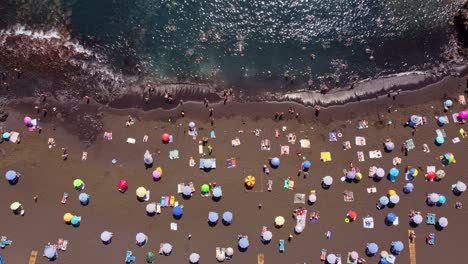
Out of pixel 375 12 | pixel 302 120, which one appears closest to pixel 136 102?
pixel 302 120

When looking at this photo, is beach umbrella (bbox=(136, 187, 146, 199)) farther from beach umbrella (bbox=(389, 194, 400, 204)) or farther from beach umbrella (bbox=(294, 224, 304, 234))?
beach umbrella (bbox=(389, 194, 400, 204))

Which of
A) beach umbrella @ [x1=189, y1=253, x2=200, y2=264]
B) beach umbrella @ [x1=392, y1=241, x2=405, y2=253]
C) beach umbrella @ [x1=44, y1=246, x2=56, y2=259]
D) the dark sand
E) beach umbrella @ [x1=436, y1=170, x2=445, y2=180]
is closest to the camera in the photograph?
beach umbrella @ [x1=44, y1=246, x2=56, y2=259]

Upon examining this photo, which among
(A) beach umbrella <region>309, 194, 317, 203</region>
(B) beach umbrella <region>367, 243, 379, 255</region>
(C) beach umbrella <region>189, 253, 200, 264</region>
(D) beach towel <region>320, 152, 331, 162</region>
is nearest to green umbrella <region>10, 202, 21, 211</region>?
(C) beach umbrella <region>189, 253, 200, 264</region>

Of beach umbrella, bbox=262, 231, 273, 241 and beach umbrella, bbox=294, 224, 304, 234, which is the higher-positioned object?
beach umbrella, bbox=294, 224, 304, 234

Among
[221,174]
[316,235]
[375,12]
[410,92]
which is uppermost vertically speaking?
[375,12]

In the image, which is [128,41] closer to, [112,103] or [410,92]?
[112,103]

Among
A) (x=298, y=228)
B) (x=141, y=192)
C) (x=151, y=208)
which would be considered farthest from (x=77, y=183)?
(x=298, y=228)

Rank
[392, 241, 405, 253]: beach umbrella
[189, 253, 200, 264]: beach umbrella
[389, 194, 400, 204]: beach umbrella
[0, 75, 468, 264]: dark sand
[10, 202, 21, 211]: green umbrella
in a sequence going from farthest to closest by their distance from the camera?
[389, 194, 400, 204]: beach umbrella
[0, 75, 468, 264]: dark sand
[10, 202, 21, 211]: green umbrella
[392, 241, 405, 253]: beach umbrella
[189, 253, 200, 264]: beach umbrella
